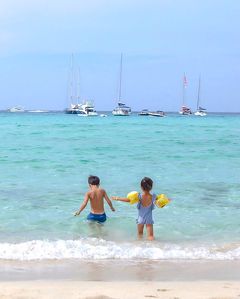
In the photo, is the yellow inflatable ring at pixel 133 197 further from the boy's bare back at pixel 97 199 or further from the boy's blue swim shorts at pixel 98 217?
the boy's blue swim shorts at pixel 98 217

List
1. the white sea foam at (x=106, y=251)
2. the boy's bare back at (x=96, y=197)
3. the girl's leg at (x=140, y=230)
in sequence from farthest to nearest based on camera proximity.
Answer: the boy's bare back at (x=96, y=197) < the girl's leg at (x=140, y=230) < the white sea foam at (x=106, y=251)

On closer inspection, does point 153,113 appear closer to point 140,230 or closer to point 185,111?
point 185,111

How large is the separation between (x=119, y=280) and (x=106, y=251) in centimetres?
151

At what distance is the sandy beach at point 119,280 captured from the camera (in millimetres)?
5695

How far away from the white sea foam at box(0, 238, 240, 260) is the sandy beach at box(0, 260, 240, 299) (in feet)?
0.95

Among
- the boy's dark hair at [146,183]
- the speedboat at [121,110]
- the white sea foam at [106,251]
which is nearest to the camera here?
the white sea foam at [106,251]

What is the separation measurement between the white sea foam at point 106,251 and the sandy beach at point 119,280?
29cm

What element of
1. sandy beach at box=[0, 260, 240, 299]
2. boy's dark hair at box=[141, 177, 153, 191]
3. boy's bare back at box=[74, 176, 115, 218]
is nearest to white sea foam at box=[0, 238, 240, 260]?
sandy beach at box=[0, 260, 240, 299]

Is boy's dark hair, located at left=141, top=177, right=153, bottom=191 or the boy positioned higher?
boy's dark hair, located at left=141, top=177, right=153, bottom=191

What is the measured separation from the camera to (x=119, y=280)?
6445 mm

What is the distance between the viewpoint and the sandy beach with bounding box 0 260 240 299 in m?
5.70

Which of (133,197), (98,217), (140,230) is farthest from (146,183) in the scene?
(98,217)

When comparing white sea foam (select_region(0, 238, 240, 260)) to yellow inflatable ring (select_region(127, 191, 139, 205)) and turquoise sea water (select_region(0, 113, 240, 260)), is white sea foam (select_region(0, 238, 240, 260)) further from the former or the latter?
yellow inflatable ring (select_region(127, 191, 139, 205))

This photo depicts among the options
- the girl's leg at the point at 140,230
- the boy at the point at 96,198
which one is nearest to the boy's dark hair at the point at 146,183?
the girl's leg at the point at 140,230
